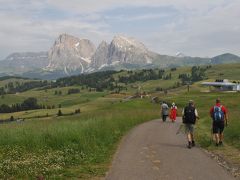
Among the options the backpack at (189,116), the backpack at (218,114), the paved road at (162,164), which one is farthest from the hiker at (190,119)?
the backpack at (218,114)

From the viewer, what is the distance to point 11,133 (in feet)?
58.3

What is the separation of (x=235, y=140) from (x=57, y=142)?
Answer: 394 inches

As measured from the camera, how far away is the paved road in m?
13.5

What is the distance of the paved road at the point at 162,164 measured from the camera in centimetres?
1348

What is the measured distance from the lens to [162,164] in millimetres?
15797

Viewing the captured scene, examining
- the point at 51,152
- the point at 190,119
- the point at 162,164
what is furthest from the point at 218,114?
the point at 51,152

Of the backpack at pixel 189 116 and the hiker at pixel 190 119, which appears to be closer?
the hiker at pixel 190 119

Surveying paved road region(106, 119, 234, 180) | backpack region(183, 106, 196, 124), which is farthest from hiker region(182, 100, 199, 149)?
paved road region(106, 119, 234, 180)

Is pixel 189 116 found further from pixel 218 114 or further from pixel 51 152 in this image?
pixel 51 152

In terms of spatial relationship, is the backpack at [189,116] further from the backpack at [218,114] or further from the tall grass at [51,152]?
the tall grass at [51,152]

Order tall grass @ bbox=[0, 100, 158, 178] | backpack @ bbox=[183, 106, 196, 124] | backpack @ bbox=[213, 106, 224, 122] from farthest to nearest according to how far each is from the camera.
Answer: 1. backpack @ bbox=[183, 106, 196, 124]
2. backpack @ bbox=[213, 106, 224, 122]
3. tall grass @ bbox=[0, 100, 158, 178]

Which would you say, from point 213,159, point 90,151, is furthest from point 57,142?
point 213,159

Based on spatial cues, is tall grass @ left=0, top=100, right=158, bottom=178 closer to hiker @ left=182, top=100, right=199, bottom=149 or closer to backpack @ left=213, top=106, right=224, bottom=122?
hiker @ left=182, top=100, right=199, bottom=149

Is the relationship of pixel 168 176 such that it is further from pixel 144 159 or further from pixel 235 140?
pixel 235 140
